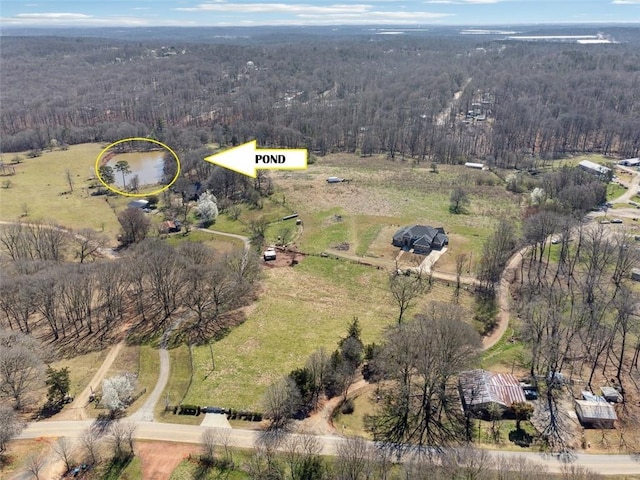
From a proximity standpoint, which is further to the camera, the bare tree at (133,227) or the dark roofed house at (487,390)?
the bare tree at (133,227)

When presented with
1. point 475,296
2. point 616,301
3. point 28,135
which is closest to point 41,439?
point 475,296

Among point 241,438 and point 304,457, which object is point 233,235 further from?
point 304,457

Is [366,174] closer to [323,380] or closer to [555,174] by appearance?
[555,174]

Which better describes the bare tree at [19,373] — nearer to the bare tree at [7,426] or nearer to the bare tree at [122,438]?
the bare tree at [7,426]

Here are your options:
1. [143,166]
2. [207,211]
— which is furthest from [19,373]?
[143,166]

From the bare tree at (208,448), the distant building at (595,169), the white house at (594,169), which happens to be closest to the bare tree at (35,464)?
the bare tree at (208,448)

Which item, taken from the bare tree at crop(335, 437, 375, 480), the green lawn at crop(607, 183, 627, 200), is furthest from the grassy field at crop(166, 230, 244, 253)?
the green lawn at crop(607, 183, 627, 200)
